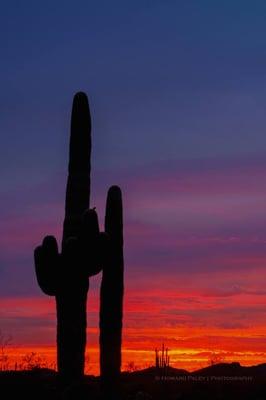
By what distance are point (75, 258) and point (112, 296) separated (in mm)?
1775

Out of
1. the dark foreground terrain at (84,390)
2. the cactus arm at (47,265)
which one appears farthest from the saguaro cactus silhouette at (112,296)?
the cactus arm at (47,265)

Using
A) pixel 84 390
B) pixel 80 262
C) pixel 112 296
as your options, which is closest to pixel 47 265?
pixel 80 262

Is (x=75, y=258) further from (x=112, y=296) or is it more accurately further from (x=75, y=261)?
(x=112, y=296)

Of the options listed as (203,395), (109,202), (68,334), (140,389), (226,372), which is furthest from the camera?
(226,372)

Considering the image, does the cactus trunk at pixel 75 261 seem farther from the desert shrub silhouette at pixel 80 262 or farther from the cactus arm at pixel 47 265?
the cactus arm at pixel 47 265

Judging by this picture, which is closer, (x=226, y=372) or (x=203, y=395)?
(x=203, y=395)

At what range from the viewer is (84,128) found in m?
19.8

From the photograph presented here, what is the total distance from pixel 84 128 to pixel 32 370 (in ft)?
31.1

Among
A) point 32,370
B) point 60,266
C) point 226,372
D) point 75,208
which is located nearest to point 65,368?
point 60,266

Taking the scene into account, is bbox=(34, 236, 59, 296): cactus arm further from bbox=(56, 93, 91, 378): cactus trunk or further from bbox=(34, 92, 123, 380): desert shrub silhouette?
bbox=(56, 93, 91, 378): cactus trunk

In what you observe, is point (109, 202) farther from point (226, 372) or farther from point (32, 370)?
point (226, 372)

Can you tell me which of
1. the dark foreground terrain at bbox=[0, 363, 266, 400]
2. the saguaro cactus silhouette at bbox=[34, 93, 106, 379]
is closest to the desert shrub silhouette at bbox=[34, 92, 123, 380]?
the saguaro cactus silhouette at bbox=[34, 93, 106, 379]

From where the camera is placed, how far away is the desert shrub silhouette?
60.2 ft

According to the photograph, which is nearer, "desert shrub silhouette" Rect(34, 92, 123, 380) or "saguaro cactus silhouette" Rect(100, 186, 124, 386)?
"desert shrub silhouette" Rect(34, 92, 123, 380)
